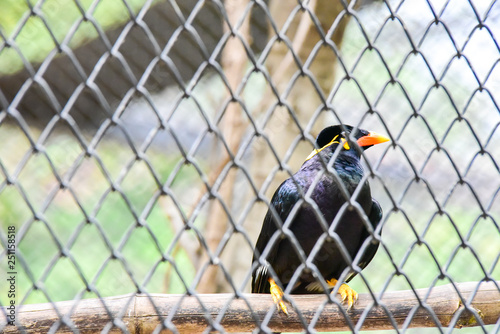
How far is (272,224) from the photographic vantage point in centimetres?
189

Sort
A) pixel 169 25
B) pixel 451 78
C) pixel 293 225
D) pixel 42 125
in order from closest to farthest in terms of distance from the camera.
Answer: pixel 293 225 → pixel 169 25 → pixel 42 125 → pixel 451 78

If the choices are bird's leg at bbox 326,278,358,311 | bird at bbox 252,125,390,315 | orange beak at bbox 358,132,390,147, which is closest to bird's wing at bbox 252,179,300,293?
bird at bbox 252,125,390,315

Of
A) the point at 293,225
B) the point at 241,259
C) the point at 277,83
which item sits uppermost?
the point at 277,83

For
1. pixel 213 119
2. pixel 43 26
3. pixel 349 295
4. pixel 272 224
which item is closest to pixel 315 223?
pixel 272 224

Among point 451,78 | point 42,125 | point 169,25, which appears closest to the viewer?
point 169,25

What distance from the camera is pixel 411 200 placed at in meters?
3.33

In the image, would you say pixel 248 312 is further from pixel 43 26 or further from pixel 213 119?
pixel 43 26

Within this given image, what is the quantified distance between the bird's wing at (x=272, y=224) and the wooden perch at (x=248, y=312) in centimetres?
32

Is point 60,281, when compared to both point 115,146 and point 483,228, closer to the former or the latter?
point 115,146

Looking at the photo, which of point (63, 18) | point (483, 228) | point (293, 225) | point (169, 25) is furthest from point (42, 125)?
point (483, 228)

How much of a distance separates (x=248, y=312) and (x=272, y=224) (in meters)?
0.41

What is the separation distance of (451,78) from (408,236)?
884 mm

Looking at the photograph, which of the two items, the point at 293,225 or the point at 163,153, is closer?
the point at 293,225

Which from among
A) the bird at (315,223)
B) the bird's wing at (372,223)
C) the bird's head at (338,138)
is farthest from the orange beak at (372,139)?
the bird's wing at (372,223)
